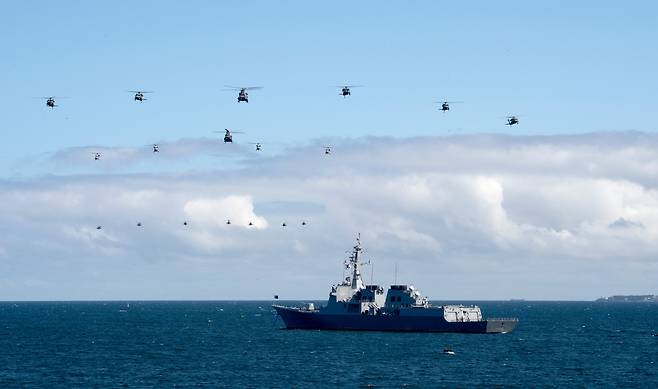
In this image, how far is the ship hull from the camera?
134 meters

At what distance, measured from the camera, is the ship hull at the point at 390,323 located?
439 ft

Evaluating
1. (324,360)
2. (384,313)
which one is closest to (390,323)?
(384,313)

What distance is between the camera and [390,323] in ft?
442

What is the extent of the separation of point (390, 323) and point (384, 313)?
64.0 inches

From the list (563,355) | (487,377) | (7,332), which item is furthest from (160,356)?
(7,332)

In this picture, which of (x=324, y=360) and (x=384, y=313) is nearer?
(x=324, y=360)

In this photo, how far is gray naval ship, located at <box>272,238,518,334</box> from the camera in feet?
438

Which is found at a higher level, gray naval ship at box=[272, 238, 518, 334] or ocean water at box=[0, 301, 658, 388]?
gray naval ship at box=[272, 238, 518, 334]

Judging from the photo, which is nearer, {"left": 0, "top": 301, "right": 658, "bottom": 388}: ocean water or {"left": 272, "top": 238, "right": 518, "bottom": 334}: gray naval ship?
{"left": 0, "top": 301, "right": 658, "bottom": 388}: ocean water

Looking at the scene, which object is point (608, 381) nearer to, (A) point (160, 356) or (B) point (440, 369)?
(B) point (440, 369)

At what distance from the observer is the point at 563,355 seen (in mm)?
112250

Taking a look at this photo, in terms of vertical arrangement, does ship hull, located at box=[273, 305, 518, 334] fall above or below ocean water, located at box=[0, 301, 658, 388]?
above

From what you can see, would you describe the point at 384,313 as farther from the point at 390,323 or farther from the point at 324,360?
the point at 324,360

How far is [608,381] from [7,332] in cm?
11424
